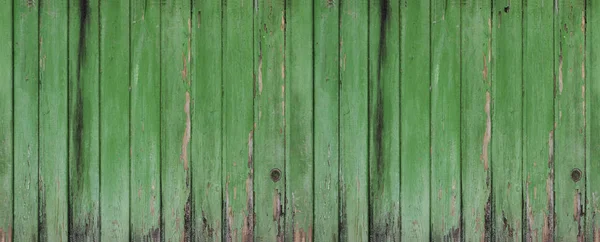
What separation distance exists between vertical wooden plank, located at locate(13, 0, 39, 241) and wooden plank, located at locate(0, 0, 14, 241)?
0.05 ft

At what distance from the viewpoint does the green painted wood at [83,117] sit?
2369 mm

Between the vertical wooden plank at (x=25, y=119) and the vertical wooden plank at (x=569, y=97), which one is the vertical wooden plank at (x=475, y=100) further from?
the vertical wooden plank at (x=25, y=119)

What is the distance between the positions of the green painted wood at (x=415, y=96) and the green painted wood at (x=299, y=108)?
0.35m

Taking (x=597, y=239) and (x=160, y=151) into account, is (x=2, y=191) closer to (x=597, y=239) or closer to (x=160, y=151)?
(x=160, y=151)

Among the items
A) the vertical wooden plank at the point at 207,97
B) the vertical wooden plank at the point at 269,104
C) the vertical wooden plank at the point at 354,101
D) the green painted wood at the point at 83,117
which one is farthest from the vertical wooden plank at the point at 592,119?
the green painted wood at the point at 83,117

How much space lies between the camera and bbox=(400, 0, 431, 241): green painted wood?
94.2 inches

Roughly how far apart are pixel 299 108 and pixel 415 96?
44cm

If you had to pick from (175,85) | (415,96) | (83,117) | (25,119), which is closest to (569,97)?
(415,96)

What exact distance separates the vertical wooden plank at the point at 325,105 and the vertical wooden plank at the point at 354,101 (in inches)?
0.9

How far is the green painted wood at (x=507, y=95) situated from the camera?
7.86 feet

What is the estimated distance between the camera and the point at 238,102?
2.38m

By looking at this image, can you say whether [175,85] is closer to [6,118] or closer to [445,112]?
[6,118]

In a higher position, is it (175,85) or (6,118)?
(175,85)

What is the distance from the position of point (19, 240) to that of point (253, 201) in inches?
34.8
